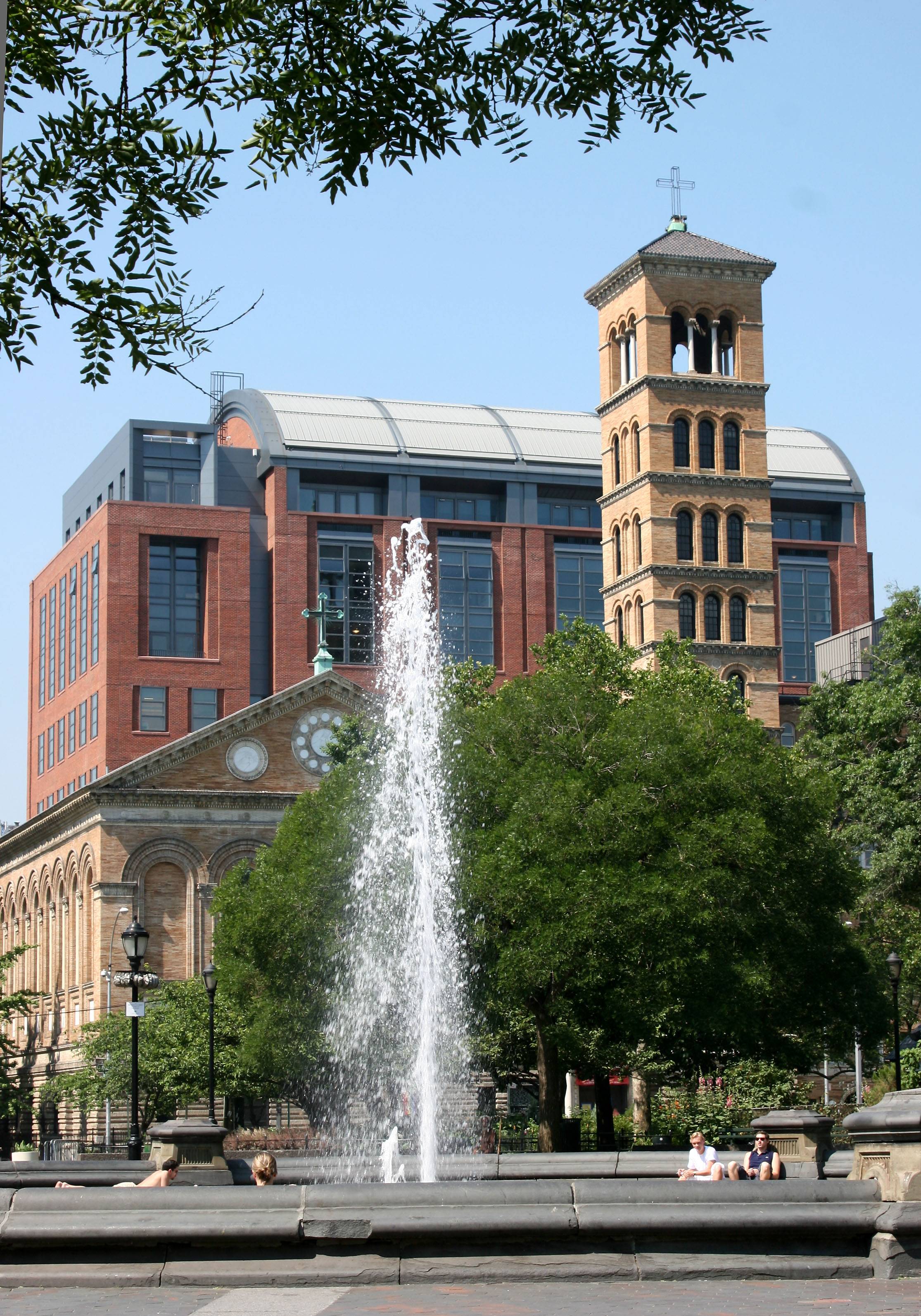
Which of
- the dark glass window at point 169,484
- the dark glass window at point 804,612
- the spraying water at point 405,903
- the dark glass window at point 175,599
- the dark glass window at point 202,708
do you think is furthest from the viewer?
the dark glass window at point 804,612

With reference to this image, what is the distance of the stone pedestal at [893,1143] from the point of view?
1409 cm

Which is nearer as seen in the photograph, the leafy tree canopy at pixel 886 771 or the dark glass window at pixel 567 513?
the leafy tree canopy at pixel 886 771

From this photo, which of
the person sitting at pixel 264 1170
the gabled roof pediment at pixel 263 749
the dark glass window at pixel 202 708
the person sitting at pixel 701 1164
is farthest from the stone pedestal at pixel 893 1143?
the dark glass window at pixel 202 708

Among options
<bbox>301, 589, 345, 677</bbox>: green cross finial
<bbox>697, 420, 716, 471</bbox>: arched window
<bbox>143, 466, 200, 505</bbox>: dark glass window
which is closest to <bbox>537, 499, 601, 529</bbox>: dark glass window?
<bbox>143, 466, 200, 505</bbox>: dark glass window

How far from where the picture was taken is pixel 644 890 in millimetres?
37000

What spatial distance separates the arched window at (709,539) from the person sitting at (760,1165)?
176ft

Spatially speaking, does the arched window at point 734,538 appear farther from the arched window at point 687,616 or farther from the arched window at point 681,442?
the arched window at point 681,442

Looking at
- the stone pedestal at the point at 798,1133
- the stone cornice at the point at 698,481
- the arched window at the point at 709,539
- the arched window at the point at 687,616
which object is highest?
the stone cornice at the point at 698,481

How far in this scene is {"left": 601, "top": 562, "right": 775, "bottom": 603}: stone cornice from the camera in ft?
237

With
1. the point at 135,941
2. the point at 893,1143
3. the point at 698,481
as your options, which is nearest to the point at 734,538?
the point at 698,481

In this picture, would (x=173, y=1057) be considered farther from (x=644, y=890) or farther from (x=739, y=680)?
(x=739, y=680)

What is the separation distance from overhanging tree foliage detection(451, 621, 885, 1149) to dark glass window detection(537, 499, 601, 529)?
229 feet

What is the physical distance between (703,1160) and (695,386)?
2220 inches

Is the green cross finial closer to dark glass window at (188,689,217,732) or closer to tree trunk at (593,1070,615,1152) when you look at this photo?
dark glass window at (188,689,217,732)
